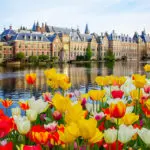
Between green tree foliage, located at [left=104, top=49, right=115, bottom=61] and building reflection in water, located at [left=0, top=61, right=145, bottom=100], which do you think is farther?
green tree foliage, located at [left=104, top=49, right=115, bottom=61]

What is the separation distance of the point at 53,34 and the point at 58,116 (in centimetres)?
6109

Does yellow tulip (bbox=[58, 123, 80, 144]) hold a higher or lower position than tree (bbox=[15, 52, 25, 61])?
higher

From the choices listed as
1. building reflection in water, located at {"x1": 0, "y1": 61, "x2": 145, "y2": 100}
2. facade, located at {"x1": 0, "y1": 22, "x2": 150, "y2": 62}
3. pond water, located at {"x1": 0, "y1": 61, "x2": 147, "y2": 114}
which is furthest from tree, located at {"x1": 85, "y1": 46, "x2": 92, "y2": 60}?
building reflection in water, located at {"x1": 0, "y1": 61, "x2": 145, "y2": 100}

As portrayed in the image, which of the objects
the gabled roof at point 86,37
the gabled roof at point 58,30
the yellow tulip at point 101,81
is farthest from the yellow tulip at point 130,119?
the gabled roof at point 86,37

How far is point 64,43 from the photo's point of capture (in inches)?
2554

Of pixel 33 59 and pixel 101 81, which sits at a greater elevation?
pixel 101 81

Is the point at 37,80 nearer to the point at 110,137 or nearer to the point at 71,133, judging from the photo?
the point at 110,137

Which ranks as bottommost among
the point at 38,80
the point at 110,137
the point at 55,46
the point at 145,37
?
the point at 38,80

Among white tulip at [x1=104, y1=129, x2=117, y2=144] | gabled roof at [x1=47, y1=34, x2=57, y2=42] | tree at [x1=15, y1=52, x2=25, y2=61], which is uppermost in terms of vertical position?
gabled roof at [x1=47, y1=34, x2=57, y2=42]

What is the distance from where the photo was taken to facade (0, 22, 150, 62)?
5566 centimetres

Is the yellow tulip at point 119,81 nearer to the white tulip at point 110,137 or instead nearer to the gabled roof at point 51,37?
the white tulip at point 110,137

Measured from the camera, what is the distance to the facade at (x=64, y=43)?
183 feet

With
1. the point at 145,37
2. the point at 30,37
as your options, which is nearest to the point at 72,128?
the point at 30,37

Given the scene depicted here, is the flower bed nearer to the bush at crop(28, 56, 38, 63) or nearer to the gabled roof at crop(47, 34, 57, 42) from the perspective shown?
the bush at crop(28, 56, 38, 63)
